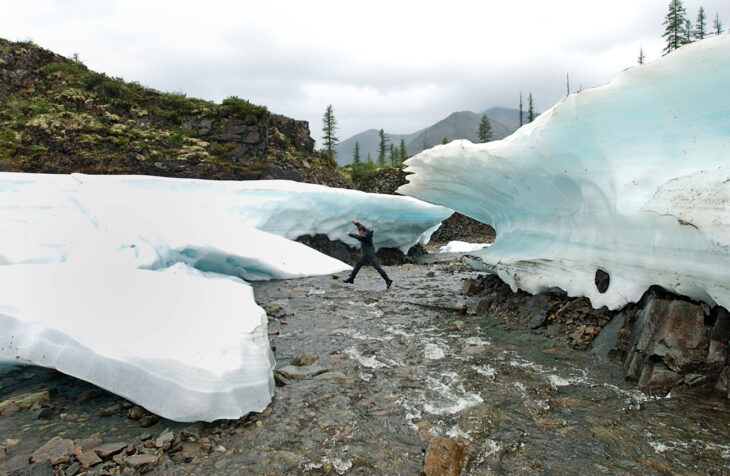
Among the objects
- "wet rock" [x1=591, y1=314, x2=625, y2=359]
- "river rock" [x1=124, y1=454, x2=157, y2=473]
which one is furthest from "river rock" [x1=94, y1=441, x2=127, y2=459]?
"wet rock" [x1=591, y1=314, x2=625, y2=359]

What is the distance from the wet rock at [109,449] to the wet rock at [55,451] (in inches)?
5.5

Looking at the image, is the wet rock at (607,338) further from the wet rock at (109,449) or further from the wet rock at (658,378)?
the wet rock at (109,449)

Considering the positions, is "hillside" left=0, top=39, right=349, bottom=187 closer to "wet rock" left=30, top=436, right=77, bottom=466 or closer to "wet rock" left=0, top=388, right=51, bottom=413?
"wet rock" left=0, top=388, right=51, bottom=413

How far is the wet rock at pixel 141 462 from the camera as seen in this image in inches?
92.0

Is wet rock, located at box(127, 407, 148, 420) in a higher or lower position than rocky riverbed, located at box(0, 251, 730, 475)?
higher

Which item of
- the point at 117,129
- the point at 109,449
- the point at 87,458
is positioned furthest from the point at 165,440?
the point at 117,129

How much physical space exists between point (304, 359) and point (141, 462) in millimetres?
1938

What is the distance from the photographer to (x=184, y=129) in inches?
723

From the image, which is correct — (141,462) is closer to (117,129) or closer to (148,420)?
(148,420)

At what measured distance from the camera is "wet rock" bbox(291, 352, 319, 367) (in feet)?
13.5

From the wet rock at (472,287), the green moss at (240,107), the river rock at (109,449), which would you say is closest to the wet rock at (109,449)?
the river rock at (109,449)

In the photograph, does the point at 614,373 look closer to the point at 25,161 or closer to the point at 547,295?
the point at 547,295

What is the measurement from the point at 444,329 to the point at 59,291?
4271 mm

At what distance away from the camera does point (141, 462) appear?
2.37 meters
